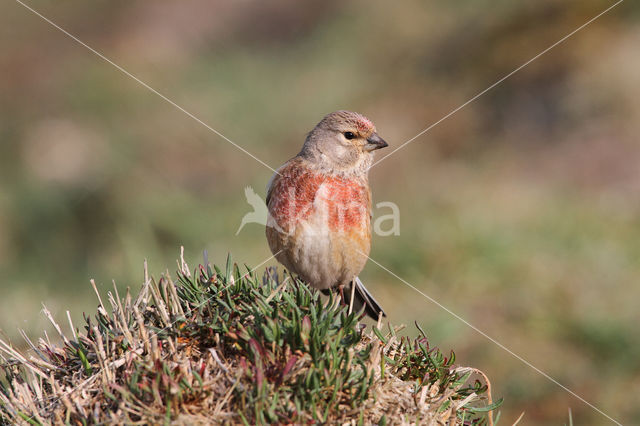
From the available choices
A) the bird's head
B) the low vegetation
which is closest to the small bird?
the bird's head

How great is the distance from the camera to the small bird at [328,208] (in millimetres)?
3754

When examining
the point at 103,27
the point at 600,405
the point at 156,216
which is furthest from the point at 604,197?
the point at 103,27

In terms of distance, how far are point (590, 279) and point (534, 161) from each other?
298cm

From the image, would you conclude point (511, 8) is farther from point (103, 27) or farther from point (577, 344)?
point (103, 27)

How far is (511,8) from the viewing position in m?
9.68

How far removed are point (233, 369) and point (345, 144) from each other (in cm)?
234

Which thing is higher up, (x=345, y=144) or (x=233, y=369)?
(x=345, y=144)

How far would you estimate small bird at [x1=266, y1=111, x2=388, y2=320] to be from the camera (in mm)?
3754

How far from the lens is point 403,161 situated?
8633 millimetres

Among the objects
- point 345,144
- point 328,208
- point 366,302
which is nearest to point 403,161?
point 345,144

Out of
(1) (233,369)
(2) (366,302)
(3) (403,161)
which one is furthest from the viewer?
(3) (403,161)

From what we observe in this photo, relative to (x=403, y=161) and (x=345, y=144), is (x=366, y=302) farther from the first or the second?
(x=403, y=161)

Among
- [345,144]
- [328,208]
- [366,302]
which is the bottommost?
[366,302]

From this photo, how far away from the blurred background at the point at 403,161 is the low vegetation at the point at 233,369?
3.24 feet
